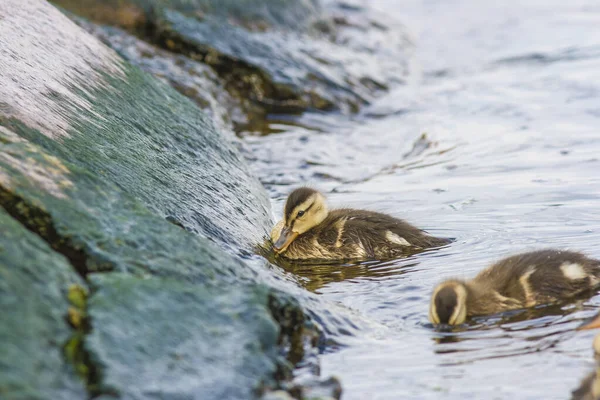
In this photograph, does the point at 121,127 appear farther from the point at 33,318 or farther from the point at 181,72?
the point at 181,72

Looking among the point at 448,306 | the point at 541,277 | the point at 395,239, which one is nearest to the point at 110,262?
the point at 448,306

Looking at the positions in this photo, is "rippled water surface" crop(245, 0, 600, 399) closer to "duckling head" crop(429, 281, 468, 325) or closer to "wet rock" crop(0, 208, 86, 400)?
"duckling head" crop(429, 281, 468, 325)

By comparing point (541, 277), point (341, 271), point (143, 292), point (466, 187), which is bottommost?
point (143, 292)

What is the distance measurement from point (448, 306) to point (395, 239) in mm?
1469

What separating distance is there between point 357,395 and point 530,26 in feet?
40.9

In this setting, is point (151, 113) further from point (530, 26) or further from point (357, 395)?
point (530, 26)

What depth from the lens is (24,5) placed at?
623 cm

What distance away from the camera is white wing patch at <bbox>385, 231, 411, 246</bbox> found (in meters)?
5.78

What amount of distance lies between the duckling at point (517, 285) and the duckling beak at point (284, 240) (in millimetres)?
1354

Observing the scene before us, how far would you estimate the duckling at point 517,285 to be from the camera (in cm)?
440

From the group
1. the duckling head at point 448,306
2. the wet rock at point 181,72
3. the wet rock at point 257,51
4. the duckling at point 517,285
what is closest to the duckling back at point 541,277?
the duckling at point 517,285

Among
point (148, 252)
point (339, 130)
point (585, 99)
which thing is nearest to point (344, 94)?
point (339, 130)

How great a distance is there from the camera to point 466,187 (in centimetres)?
710

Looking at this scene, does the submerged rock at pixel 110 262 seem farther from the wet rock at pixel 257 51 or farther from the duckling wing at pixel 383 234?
the wet rock at pixel 257 51
